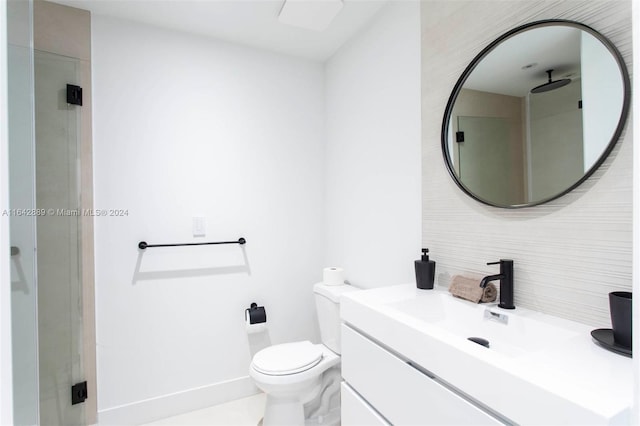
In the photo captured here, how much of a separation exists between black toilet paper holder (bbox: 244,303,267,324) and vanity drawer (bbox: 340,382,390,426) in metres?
0.89

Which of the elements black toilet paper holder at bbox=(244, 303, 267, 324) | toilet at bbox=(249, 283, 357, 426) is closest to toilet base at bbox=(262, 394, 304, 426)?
toilet at bbox=(249, 283, 357, 426)

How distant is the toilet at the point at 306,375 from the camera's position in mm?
1534

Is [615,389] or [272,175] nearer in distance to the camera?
[615,389]

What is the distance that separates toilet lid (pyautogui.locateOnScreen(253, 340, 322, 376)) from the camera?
154cm

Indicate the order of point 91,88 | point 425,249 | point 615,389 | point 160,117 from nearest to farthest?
point 615,389
point 425,249
point 91,88
point 160,117

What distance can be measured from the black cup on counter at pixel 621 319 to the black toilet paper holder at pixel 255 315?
1.73 metres

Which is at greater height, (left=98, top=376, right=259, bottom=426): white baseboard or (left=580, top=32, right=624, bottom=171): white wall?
(left=580, top=32, right=624, bottom=171): white wall

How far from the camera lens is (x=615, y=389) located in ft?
1.90

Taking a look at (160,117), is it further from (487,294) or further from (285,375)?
(487,294)

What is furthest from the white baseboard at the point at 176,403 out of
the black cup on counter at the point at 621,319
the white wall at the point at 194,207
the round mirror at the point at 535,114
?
the black cup on counter at the point at 621,319

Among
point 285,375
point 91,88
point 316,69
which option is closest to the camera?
point 285,375

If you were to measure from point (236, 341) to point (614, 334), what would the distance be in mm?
1937

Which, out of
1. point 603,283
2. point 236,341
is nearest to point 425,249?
point 603,283

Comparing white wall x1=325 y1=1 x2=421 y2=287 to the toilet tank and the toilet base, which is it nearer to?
the toilet tank
